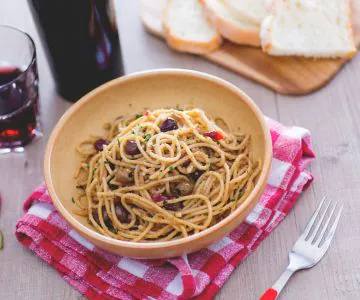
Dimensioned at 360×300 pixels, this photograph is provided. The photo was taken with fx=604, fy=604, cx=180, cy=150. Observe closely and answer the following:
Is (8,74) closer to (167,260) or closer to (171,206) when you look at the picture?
(171,206)

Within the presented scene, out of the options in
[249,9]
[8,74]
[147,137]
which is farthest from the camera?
[249,9]

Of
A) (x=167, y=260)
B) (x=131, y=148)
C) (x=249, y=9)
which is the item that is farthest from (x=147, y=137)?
(x=249, y=9)

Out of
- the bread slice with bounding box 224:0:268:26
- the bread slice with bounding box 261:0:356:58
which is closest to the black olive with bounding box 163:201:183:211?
the bread slice with bounding box 261:0:356:58

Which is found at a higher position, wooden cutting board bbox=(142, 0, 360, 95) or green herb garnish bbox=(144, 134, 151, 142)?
green herb garnish bbox=(144, 134, 151, 142)

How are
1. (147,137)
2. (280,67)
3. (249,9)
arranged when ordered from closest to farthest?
(147,137), (280,67), (249,9)

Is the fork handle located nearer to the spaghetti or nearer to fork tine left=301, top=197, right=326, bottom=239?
fork tine left=301, top=197, right=326, bottom=239

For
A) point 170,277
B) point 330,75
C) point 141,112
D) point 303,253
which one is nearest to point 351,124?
point 330,75

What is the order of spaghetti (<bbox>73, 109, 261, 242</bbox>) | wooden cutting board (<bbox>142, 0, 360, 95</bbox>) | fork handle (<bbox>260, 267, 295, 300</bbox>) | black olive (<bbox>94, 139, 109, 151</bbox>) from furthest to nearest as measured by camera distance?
wooden cutting board (<bbox>142, 0, 360, 95</bbox>)
black olive (<bbox>94, 139, 109, 151</bbox>)
spaghetti (<bbox>73, 109, 261, 242</bbox>)
fork handle (<bbox>260, 267, 295, 300</bbox>)
